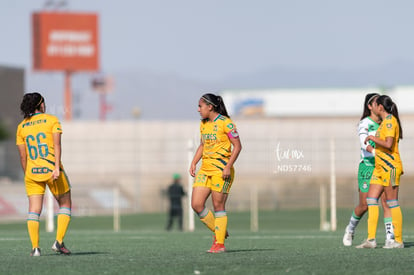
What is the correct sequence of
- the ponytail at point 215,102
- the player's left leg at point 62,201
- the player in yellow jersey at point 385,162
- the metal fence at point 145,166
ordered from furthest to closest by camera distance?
the metal fence at point 145,166 → the player in yellow jersey at point 385,162 → the ponytail at point 215,102 → the player's left leg at point 62,201

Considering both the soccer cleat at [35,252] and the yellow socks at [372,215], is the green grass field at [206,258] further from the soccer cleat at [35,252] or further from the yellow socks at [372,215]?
the yellow socks at [372,215]

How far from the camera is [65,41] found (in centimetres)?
8769

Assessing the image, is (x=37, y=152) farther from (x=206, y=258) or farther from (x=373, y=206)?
(x=373, y=206)

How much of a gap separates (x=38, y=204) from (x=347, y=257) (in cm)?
356

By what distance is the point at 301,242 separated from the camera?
1566cm

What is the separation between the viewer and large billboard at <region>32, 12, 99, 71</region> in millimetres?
86925

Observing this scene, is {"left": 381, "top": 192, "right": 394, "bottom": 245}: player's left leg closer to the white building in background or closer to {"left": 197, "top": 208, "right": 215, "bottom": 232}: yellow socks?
{"left": 197, "top": 208, "right": 215, "bottom": 232}: yellow socks

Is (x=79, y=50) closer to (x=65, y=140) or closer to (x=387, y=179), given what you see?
(x=65, y=140)

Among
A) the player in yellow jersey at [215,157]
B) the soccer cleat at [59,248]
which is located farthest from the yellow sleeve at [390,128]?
the soccer cleat at [59,248]

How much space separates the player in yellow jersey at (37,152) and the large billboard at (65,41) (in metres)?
75.2

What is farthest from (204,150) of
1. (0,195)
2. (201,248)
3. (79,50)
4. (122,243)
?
(79,50)

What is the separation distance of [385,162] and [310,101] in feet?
299

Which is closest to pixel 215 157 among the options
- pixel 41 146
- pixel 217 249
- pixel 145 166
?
pixel 217 249

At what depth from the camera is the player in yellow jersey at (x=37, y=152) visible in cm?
1234
